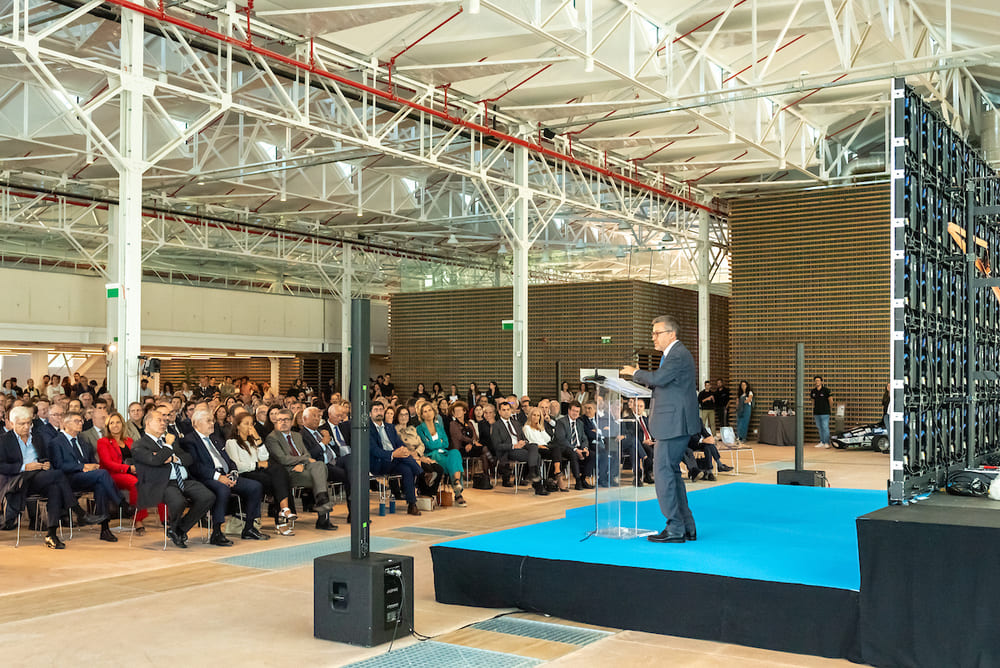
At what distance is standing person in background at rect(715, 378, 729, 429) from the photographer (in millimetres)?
22688

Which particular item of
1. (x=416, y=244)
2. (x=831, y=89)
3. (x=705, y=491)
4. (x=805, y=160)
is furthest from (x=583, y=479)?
(x=416, y=244)

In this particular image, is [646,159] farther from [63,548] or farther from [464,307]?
[63,548]

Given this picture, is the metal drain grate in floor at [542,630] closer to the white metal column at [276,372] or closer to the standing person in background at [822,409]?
the standing person in background at [822,409]

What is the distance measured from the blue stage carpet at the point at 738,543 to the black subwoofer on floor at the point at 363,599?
3.14ft

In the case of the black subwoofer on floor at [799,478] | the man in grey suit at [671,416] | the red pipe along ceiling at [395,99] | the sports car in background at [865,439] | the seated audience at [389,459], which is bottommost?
the sports car in background at [865,439]

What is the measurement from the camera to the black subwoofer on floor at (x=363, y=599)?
5.04 m

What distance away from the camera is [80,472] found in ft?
27.8

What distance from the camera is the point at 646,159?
67.1 ft

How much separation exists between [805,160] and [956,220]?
42.7 feet

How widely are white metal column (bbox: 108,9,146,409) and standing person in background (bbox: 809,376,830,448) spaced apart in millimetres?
14786

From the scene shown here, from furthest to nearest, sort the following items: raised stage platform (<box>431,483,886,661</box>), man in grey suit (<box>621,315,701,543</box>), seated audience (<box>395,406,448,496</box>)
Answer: seated audience (<box>395,406,448,496</box>) → man in grey suit (<box>621,315,701,543</box>) → raised stage platform (<box>431,483,886,661</box>)

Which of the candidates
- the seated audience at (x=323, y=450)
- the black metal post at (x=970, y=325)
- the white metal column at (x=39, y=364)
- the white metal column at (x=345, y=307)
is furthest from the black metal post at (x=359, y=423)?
the white metal column at (x=39, y=364)

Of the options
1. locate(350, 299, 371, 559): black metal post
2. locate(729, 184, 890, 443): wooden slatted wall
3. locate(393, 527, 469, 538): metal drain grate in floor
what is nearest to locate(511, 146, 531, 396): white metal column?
locate(729, 184, 890, 443): wooden slatted wall

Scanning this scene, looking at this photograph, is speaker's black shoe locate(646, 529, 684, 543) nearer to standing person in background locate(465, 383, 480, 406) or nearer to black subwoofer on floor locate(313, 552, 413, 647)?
black subwoofer on floor locate(313, 552, 413, 647)
